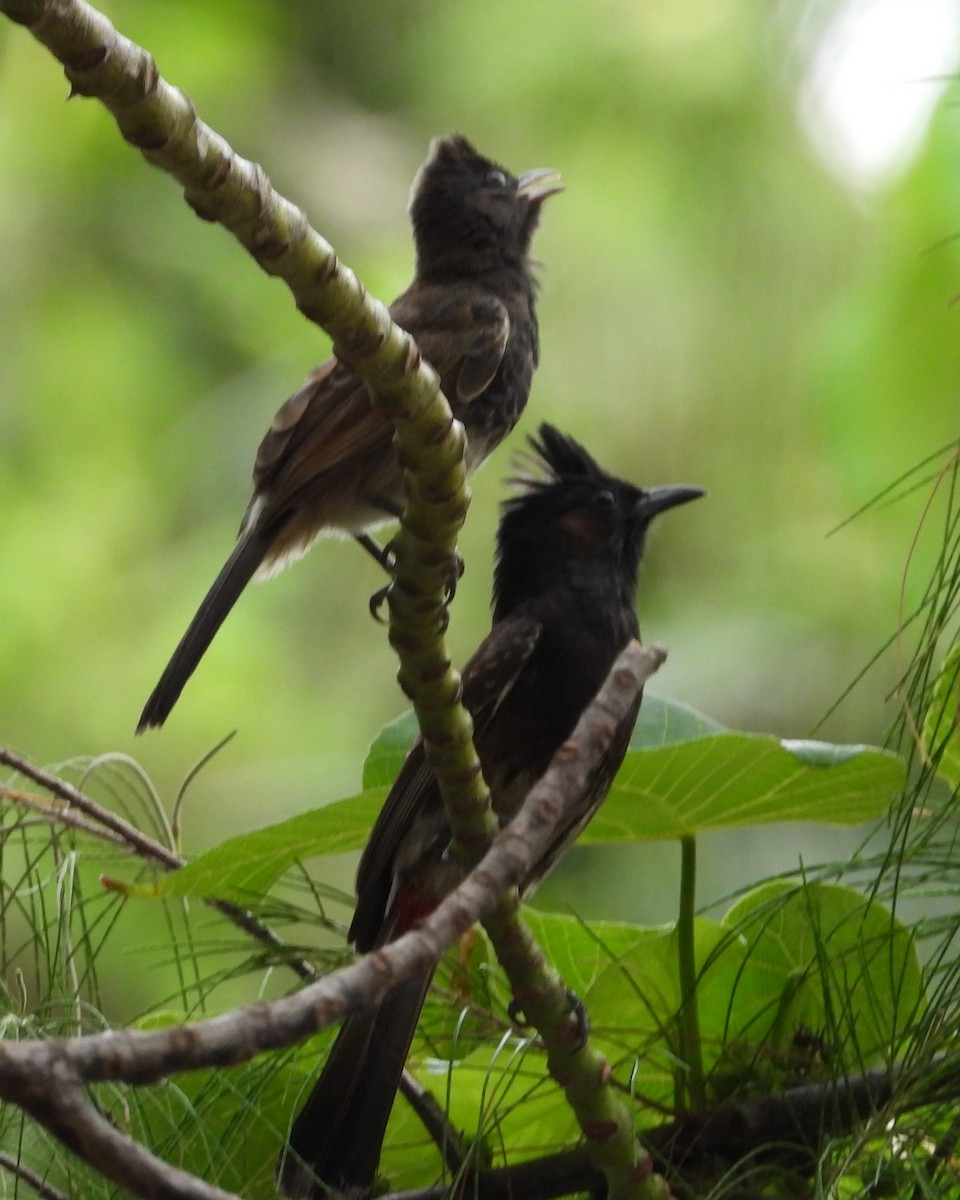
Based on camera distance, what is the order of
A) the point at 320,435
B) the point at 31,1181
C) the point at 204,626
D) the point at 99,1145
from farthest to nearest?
1. the point at 320,435
2. the point at 204,626
3. the point at 31,1181
4. the point at 99,1145

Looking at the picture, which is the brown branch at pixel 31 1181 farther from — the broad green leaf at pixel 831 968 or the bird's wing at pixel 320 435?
the bird's wing at pixel 320 435

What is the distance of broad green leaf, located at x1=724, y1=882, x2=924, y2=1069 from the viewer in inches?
68.1

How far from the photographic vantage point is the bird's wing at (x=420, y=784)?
83.0 inches

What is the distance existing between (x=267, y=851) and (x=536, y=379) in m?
4.39

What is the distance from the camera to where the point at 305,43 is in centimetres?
755

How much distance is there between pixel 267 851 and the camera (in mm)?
1815

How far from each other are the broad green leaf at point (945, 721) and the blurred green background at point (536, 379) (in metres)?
2.37

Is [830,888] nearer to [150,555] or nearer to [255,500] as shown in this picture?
[255,500]

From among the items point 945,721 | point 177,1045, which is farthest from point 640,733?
point 177,1045

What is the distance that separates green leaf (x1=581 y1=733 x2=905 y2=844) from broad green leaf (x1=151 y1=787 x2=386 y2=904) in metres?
0.31

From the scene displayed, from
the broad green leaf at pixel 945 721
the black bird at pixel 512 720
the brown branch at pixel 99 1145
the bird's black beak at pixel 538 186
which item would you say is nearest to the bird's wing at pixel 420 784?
the black bird at pixel 512 720

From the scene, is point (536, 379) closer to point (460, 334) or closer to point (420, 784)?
point (460, 334)

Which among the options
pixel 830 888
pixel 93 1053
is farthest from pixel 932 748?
pixel 93 1053

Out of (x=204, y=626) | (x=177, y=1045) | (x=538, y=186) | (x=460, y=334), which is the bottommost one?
(x=177, y=1045)
